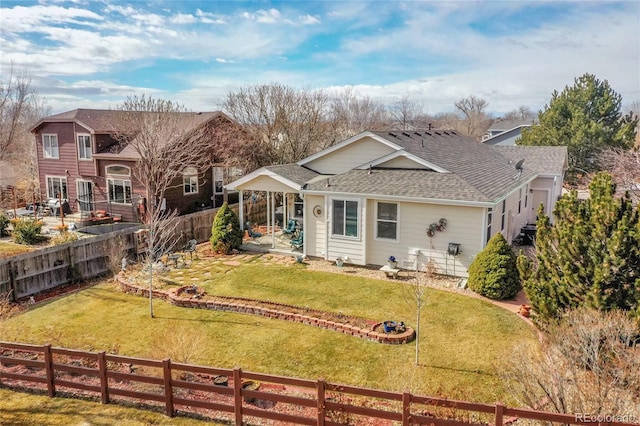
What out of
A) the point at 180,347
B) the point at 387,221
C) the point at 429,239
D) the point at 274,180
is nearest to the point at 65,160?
the point at 274,180

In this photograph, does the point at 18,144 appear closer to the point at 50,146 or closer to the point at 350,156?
the point at 50,146

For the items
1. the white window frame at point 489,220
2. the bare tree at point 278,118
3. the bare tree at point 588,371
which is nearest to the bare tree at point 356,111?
the bare tree at point 278,118

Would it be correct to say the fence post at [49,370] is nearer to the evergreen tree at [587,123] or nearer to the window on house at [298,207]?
the window on house at [298,207]

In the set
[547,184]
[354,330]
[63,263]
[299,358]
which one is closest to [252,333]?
[299,358]

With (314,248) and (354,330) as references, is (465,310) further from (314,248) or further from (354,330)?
(314,248)

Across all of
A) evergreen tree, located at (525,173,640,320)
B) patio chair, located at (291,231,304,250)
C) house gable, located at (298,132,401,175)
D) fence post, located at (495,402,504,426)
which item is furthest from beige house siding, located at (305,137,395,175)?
fence post, located at (495,402,504,426)

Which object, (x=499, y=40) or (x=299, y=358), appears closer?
(x=299, y=358)
